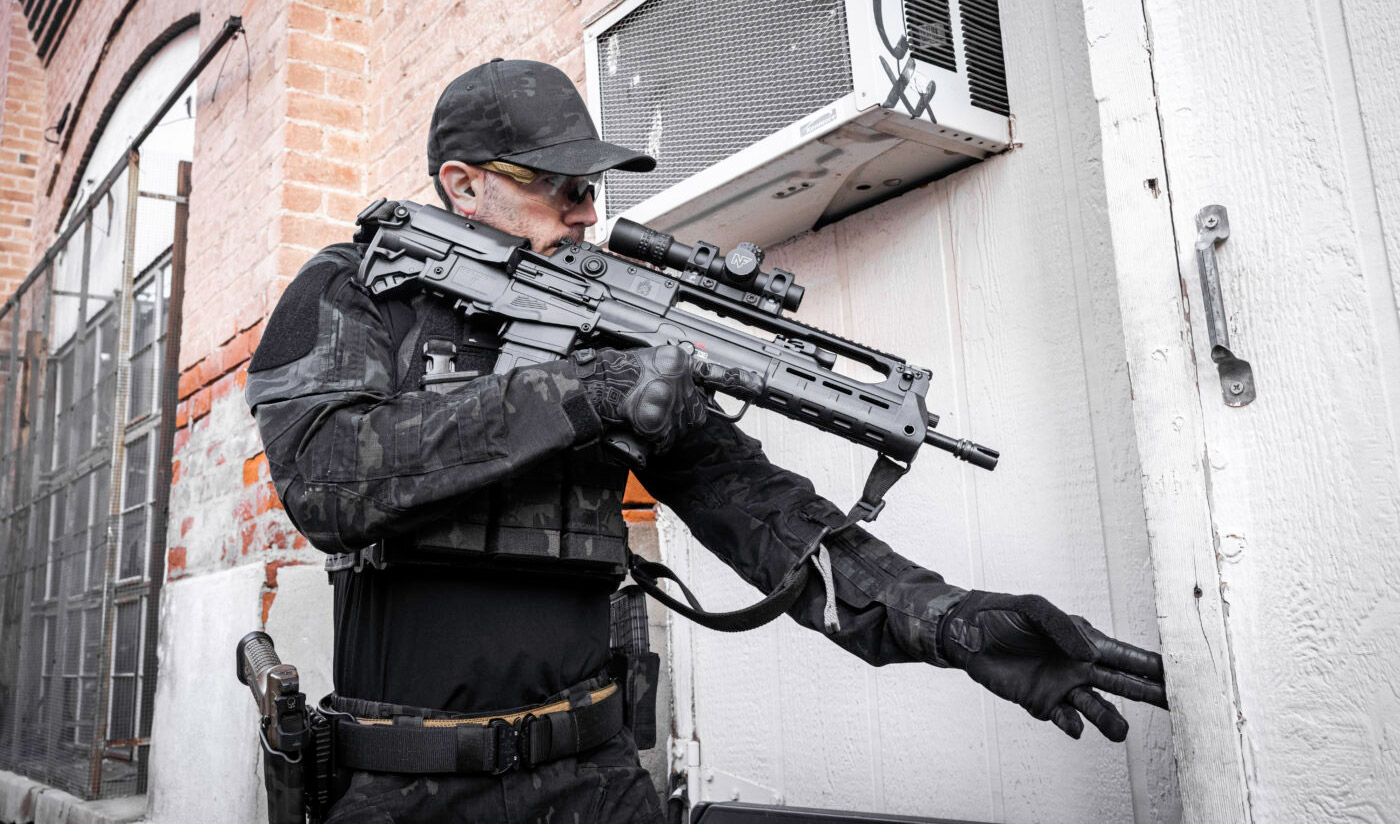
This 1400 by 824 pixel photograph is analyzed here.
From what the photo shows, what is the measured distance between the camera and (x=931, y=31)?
1.89 m

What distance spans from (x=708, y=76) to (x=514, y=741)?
4.65 ft

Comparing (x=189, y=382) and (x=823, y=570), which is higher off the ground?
(x=189, y=382)

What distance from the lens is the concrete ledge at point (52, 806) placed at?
12.4ft

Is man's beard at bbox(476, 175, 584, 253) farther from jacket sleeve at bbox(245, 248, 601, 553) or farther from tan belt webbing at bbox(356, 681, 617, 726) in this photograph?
tan belt webbing at bbox(356, 681, 617, 726)

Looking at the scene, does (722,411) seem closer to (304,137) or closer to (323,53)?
(304,137)

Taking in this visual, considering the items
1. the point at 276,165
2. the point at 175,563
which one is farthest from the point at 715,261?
the point at 175,563

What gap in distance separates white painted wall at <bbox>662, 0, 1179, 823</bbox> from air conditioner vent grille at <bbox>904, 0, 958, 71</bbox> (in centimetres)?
17

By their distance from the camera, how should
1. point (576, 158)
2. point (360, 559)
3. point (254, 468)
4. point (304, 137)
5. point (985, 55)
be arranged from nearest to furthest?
point (360, 559)
point (576, 158)
point (985, 55)
point (254, 468)
point (304, 137)

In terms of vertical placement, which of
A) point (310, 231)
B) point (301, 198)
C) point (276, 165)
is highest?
point (276, 165)

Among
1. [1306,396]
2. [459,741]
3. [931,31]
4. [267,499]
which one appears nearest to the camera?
[1306,396]

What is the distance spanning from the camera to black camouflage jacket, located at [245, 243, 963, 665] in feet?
4.71

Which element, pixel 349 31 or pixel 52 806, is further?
pixel 52 806

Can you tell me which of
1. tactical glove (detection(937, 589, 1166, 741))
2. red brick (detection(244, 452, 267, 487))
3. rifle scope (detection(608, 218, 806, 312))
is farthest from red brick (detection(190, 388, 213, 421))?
tactical glove (detection(937, 589, 1166, 741))

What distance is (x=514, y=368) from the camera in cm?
155
